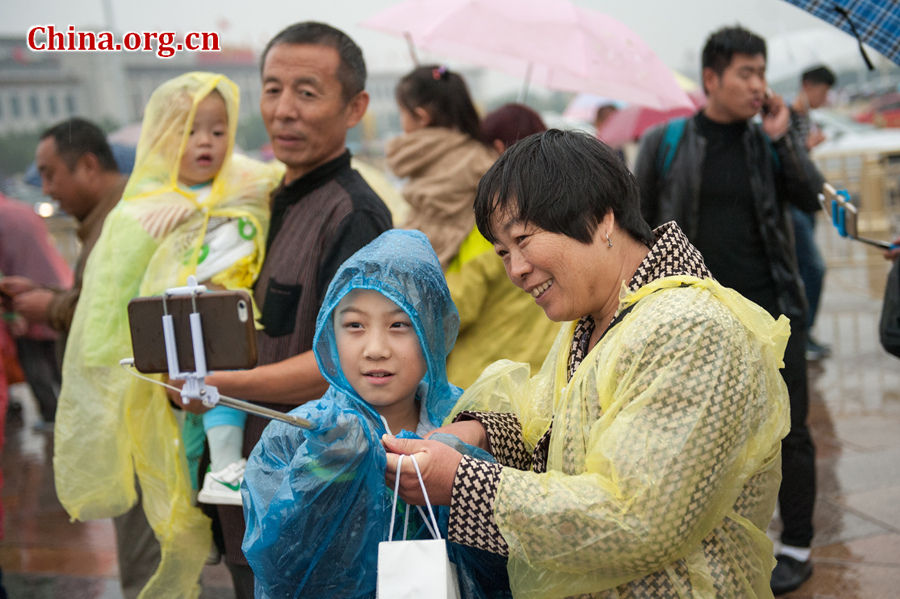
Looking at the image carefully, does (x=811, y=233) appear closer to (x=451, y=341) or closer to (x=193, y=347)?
(x=451, y=341)

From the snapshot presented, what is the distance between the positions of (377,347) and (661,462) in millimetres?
800

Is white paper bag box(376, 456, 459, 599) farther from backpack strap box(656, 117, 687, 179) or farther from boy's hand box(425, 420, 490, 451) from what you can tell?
backpack strap box(656, 117, 687, 179)

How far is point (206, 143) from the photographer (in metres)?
3.11

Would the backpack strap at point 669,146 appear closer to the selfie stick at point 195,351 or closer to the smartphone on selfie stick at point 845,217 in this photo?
the smartphone on selfie stick at point 845,217

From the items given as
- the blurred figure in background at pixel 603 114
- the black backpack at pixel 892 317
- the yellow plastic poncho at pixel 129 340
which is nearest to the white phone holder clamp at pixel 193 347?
the yellow plastic poncho at pixel 129 340

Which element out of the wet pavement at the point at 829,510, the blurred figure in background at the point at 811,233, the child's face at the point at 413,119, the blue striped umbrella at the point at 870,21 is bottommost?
the wet pavement at the point at 829,510

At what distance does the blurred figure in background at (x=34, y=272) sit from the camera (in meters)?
7.14

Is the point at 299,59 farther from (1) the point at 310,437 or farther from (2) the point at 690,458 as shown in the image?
(2) the point at 690,458

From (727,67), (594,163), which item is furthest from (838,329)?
(594,163)

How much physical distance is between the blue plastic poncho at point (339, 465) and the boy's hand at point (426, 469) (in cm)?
6

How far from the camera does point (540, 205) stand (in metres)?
1.73

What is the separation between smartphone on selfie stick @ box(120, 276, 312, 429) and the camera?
136cm

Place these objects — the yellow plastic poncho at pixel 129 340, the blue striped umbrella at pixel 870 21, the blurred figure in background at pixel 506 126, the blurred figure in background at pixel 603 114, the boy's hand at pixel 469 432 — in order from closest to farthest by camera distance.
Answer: the boy's hand at pixel 469 432 < the yellow plastic poncho at pixel 129 340 < the blue striped umbrella at pixel 870 21 < the blurred figure in background at pixel 506 126 < the blurred figure in background at pixel 603 114

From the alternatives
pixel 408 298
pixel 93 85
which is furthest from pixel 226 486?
pixel 93 85
